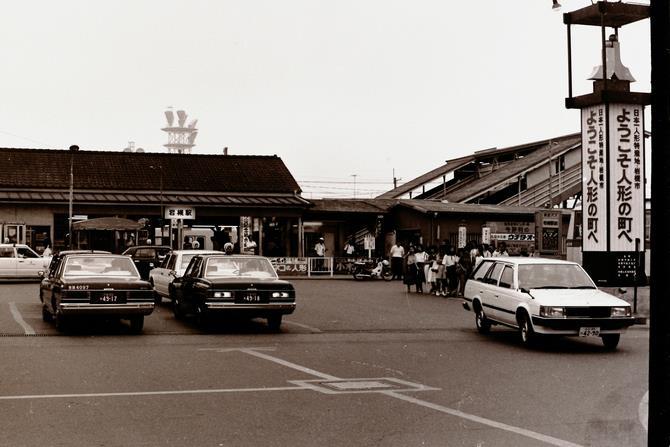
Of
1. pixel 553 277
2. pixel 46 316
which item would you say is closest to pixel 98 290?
pixel 46 316

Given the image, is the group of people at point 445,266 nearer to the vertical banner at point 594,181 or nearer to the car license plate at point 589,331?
the vertical banner at point 594,181

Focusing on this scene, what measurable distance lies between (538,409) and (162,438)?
156 inches

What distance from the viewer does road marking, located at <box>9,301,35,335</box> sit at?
55.2 feet

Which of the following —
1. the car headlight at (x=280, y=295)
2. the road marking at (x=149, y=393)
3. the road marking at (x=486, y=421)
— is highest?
the car headlight at (x=280, y=295)

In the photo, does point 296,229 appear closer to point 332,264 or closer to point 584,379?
point 332,264

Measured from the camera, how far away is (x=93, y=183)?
45219 mm

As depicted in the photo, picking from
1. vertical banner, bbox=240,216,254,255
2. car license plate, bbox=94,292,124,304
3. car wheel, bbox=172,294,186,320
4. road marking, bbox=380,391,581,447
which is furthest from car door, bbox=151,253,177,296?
vertical banner, bbox=240,216,254,255

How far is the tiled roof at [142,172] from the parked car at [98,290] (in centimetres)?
2734

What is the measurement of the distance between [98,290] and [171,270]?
6083 mm

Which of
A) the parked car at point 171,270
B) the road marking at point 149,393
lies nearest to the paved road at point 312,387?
the road marking at point 149,393

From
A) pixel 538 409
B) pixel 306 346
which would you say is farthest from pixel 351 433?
pixel 306 346

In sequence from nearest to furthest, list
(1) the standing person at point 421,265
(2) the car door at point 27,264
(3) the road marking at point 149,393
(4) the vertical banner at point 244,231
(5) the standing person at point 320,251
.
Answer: (3) the road marking at point 149,393 → (1) the standing person at point 421,265 → (2) the car door at point 27,264 → (5) the standing person at point 320,251 → (4) the vertical banner at point 244,231

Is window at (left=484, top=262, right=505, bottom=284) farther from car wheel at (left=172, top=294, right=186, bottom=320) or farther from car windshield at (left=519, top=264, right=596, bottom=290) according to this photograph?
car wheel at (left=172, top=294, right=186, bottom=320)

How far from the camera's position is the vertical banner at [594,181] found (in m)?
22.7
